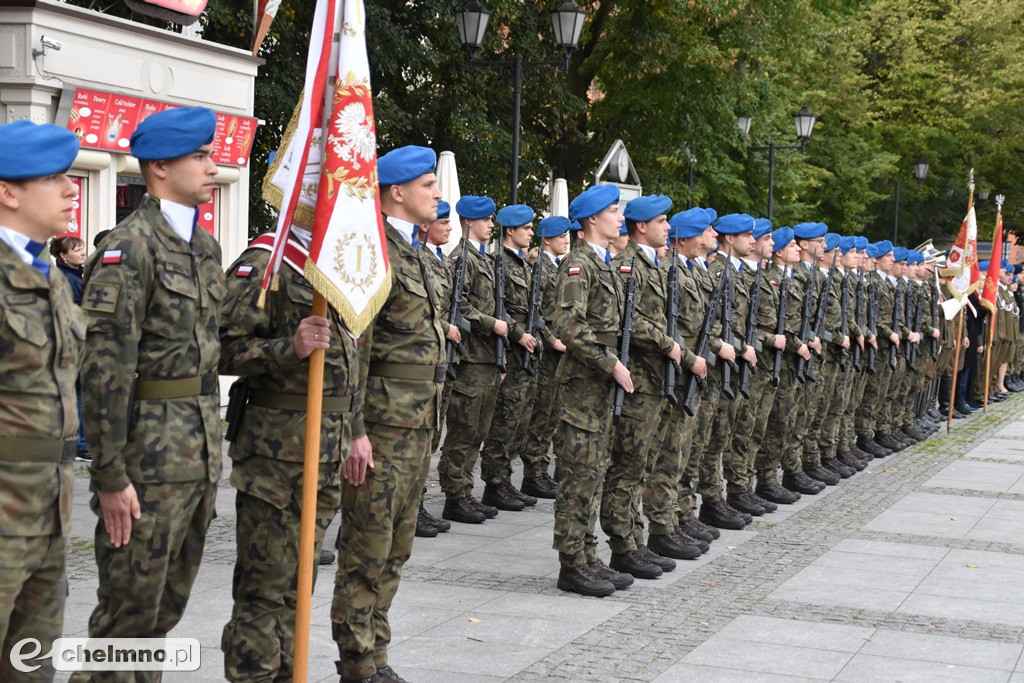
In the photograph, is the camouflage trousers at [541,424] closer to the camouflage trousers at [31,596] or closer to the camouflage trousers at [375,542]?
the camouflage trousers at [375,542]

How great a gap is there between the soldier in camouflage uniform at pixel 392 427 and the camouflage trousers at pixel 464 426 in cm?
431

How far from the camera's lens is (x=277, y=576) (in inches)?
202

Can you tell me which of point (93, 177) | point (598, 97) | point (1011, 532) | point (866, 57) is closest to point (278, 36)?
point (93, 177)

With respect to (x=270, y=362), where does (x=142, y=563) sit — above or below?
below

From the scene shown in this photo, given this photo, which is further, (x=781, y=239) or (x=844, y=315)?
(x=844, y=315)

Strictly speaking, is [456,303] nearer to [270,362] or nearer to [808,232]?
[808,232]

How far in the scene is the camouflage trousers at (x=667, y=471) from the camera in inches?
356

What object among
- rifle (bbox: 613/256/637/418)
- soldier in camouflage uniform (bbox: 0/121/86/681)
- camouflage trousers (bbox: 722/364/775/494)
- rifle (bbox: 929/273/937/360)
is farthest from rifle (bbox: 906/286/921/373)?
soldier in camouflage uniform (bbox: 0/121/86/681)

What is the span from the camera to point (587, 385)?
26.6ft

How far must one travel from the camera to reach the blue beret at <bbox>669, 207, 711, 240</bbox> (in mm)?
9508

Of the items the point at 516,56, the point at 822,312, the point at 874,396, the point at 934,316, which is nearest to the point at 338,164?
the point at 822,312

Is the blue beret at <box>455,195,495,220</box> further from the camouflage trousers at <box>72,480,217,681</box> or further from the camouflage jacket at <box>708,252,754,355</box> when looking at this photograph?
the camouflage trousers at <box>72,480,217,681</box>

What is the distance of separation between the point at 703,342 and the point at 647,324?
2.81ft

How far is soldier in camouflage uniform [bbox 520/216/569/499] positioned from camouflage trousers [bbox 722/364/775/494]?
1.55 m
